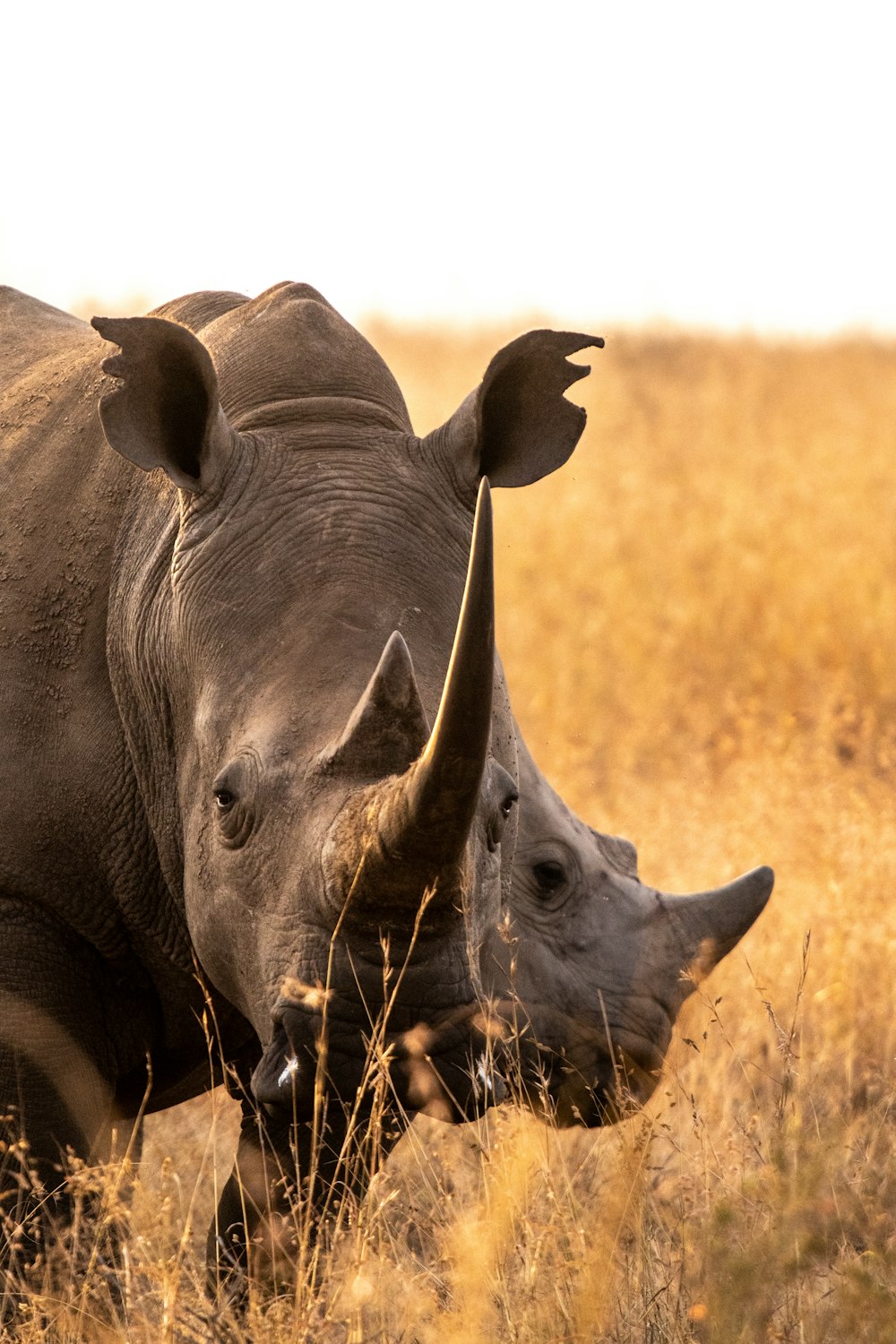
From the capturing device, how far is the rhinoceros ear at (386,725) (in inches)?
127

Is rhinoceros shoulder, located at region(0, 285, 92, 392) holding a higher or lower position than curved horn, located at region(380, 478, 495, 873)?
higher

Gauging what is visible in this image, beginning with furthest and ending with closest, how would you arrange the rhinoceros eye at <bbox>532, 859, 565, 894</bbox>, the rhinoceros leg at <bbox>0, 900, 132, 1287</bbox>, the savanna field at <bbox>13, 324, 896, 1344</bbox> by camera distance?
the rhinoceros eye at <bbox>532, 859, 565, 894</bbox>
the rhinoceros leg at <bbox>0, 900, 132, 1287</bbox>
the savanna field at <bbox>13, 324, 896, 1344</bbox>

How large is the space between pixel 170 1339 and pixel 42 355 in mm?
2426

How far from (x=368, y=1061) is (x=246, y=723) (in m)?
0.65

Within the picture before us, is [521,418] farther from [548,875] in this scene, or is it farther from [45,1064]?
[45,1064]

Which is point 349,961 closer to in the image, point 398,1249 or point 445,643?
point 445,643

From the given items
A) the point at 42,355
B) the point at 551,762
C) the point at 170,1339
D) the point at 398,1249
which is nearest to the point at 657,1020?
the point at 398,1249

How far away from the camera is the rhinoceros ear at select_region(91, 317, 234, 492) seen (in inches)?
154

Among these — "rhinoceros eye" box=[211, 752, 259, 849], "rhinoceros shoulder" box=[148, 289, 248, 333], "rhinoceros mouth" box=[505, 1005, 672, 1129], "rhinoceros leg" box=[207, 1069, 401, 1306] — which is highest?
"rhinoceros shoulder" box=[148, 289, 248, 333]

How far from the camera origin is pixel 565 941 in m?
4.72

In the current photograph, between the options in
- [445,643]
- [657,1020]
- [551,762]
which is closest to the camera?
[445,643]

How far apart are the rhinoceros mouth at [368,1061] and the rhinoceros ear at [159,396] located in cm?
115

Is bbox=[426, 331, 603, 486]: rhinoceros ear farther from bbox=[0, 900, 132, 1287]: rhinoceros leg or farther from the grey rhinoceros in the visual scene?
bbox=[0, 900, 132, 1287]: rhinoceros leg

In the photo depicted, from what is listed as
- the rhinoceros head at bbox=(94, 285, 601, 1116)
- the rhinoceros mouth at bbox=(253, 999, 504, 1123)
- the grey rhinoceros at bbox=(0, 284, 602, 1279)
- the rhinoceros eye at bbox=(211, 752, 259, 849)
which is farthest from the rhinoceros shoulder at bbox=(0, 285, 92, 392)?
the rhinoceros mouth at bbox=(253, 999, 504, 1123)
